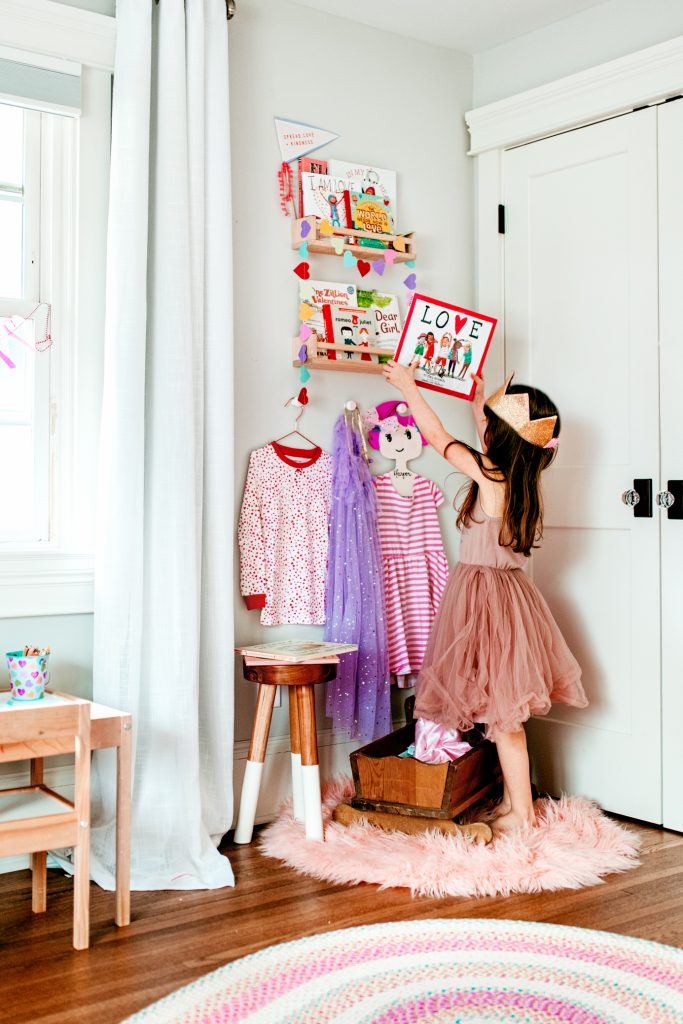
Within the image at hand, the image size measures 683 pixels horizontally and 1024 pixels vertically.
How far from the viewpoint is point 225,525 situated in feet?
9.00

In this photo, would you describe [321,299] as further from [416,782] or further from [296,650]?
[416,782]

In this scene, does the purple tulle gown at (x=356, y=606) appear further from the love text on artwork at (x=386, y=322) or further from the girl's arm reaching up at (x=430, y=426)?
the love text on artwork at (x=386, y=322)

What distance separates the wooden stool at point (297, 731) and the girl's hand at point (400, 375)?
0.82 m

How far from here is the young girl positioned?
2789 mm

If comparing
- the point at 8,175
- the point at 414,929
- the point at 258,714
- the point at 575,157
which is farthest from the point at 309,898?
the point at 575,157

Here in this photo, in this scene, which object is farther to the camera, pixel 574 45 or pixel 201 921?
pixel 574 45

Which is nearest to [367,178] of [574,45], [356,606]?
[574,45]

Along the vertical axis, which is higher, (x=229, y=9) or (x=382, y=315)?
(x=229, y=9)

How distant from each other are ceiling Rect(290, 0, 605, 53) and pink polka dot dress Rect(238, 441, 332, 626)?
138cm

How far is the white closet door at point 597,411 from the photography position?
2.99 metres

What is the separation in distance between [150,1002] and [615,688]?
5.69ft

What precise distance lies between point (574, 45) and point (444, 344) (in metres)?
1.05

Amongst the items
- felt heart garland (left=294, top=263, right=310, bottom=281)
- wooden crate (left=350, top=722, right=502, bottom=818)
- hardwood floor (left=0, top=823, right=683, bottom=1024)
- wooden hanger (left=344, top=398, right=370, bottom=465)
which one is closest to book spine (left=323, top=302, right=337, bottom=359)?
felt heart garland (left=294, top=263, right=310, bottom=281)

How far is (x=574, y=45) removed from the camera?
3176 millimetres
